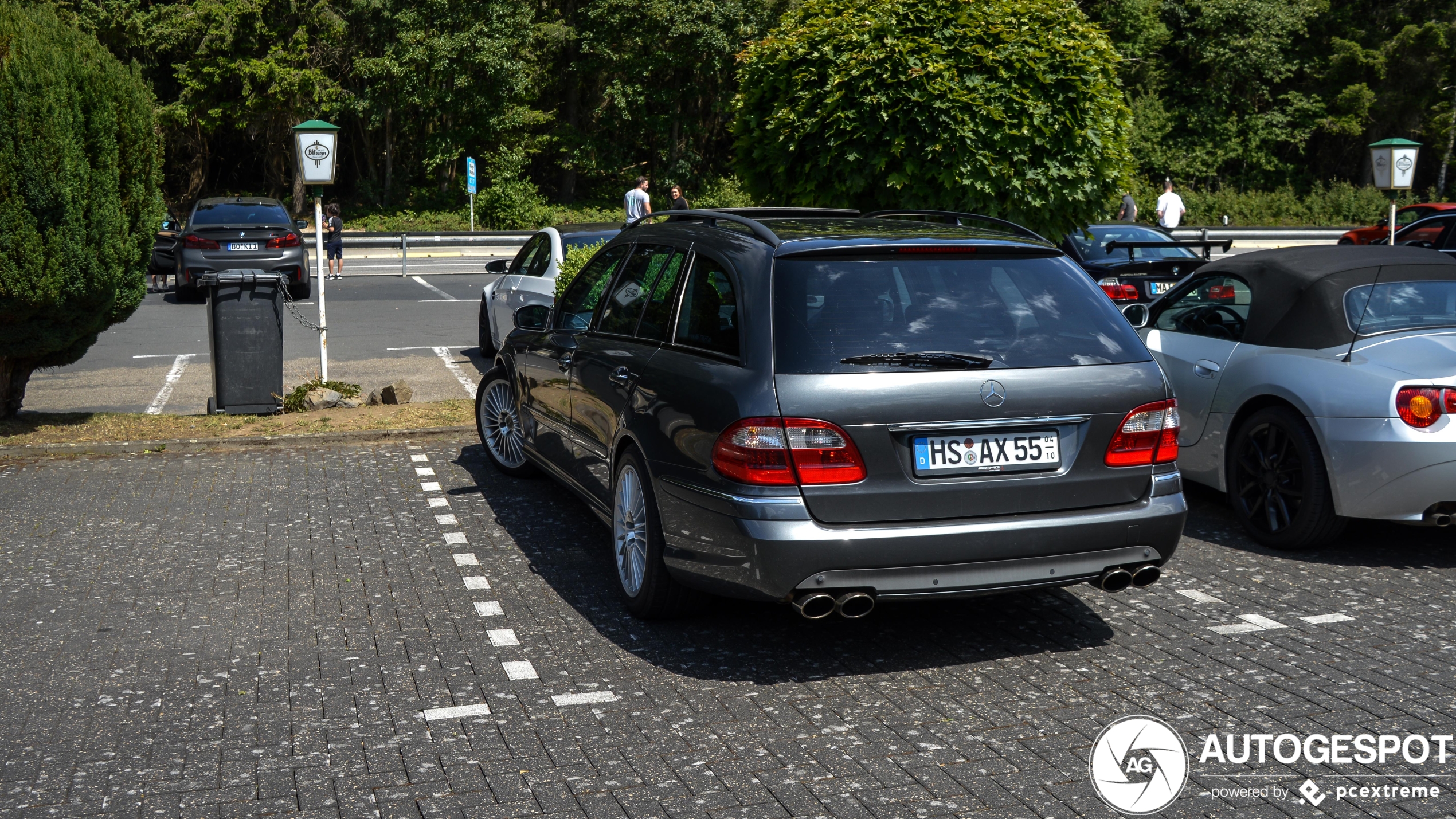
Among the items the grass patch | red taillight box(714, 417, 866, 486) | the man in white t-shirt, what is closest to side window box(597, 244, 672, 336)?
red taillight box(714, 417, 866, 486)

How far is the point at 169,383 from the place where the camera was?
517 inches

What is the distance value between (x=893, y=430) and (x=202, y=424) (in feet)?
23.9

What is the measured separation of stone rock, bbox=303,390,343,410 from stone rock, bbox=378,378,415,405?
406mm

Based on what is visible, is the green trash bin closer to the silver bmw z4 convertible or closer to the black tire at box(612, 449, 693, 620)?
the black tire at box(612, 449, 693, 620)

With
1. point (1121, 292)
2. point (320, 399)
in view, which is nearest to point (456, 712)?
point (320, 399)

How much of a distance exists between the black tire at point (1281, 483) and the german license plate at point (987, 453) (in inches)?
89.0

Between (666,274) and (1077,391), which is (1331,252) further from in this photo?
(666,274)

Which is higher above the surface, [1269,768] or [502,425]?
[502,425]

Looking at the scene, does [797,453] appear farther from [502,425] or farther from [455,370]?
[455,370]

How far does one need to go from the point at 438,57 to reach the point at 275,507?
1533 inches

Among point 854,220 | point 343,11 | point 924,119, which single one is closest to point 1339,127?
point 343,11

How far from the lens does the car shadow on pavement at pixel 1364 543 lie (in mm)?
6359

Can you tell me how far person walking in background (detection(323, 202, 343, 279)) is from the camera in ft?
84.8

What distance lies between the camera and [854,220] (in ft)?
18.8
